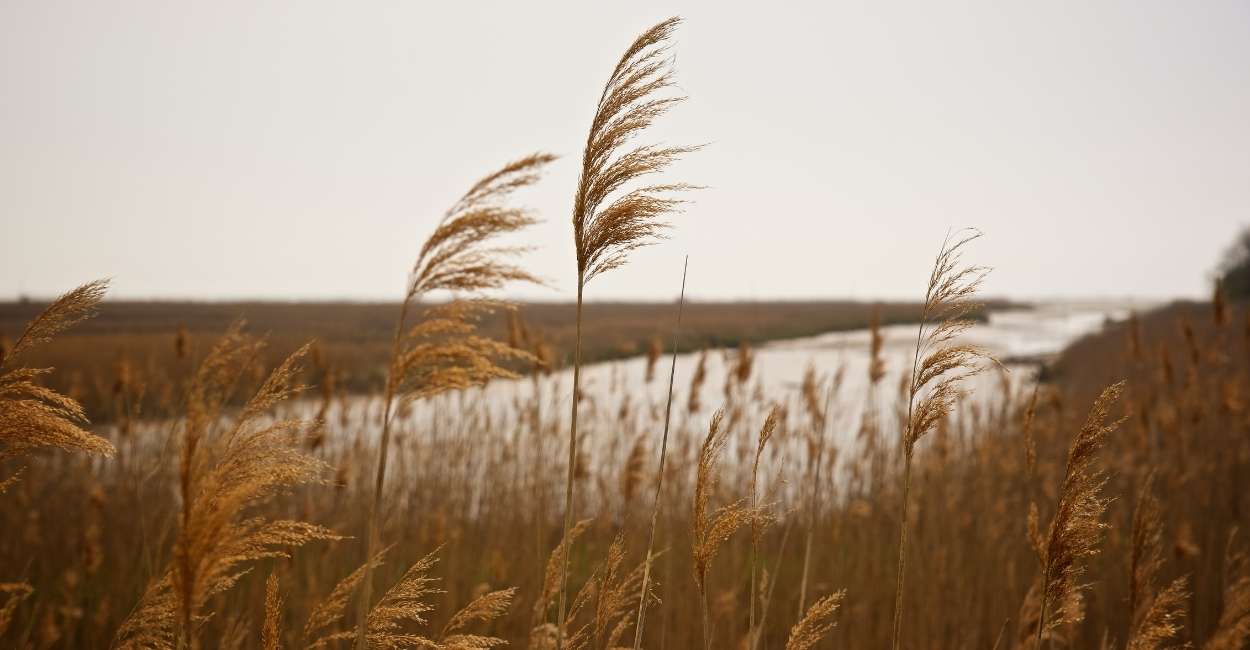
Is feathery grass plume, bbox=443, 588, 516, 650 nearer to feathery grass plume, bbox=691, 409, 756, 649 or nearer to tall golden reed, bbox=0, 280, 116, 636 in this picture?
feathery grass plume, bbox=691, 409, 756, 649

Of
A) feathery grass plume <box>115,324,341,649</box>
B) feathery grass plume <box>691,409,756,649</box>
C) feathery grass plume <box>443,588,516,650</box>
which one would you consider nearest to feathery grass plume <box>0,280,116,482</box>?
feathery grass plume <box>115,324,341,649</box>

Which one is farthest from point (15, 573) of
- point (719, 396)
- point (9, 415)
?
point (719, 396)

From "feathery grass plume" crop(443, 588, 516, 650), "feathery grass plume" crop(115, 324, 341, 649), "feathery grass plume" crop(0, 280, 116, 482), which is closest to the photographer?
"feathery grass plume" crop(115, 324, 341, 649)

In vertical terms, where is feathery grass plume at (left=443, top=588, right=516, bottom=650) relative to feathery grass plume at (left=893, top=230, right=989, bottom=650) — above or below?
below

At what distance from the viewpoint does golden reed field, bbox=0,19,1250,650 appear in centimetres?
157

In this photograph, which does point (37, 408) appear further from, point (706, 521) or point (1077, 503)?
point (1077, 503)

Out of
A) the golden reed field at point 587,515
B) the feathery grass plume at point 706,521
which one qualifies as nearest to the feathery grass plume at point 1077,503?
the golden reed field at point 587,515

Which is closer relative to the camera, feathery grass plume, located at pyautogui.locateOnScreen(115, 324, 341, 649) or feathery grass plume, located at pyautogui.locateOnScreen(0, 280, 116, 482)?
feathery grass plume, located at pyautogui.locateOnScreen(115, 324, 341, 649)

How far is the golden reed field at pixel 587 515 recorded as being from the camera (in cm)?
157

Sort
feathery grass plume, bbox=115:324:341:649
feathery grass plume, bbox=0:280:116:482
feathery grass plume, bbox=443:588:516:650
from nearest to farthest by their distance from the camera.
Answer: feathery grass plume, bbox=115:324:341:649 < feathery grass plume, bbox=0:280:116:482 < feathery grass plume, bbox=443:588:516:650

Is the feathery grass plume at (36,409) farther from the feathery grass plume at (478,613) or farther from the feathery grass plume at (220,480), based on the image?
the feathery grass plume at (478,613)

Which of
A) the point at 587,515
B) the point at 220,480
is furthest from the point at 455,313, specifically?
the point at 587,515

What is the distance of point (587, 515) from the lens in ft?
24.6

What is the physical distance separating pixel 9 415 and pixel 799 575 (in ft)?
18.8
